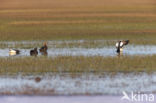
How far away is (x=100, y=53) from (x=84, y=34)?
948 centimetres

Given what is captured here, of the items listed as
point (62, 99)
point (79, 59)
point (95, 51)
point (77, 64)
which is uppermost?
point (95, 51)

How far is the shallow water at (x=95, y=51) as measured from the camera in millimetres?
23236

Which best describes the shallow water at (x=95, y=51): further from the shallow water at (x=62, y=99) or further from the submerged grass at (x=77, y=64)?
the shallow water at (x=62, y=99)

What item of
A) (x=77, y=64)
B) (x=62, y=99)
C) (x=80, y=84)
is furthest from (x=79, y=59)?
(x=62, y=99)

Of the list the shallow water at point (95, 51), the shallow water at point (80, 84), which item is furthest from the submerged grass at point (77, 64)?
the shallow water at point (95, 51)

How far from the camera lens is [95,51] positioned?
79.3 ft

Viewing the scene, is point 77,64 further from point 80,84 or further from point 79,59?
point 80,84

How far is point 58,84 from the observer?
16.4 metres

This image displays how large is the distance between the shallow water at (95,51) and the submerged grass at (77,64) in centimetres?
145

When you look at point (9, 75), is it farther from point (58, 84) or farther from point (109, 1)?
point (109, 1)

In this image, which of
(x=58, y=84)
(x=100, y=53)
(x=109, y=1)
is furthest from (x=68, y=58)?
(x=109, y=1)

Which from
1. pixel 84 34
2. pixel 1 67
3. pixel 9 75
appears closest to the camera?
pixel 9 75

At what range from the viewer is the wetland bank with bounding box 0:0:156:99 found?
15930mm

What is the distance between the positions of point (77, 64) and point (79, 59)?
1.32m
